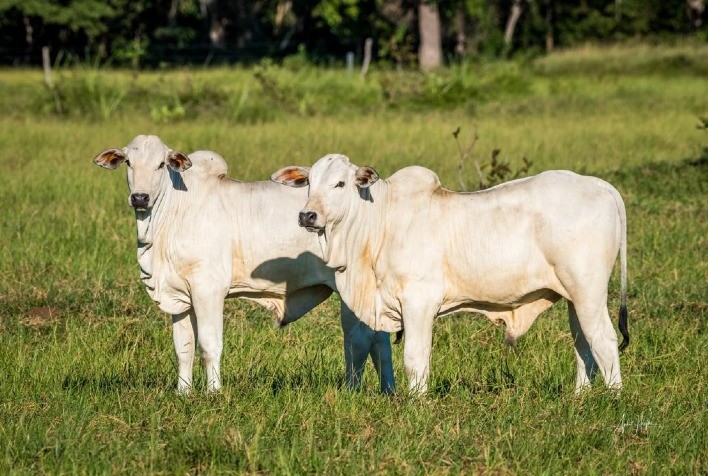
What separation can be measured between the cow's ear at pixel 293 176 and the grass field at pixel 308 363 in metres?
0.92

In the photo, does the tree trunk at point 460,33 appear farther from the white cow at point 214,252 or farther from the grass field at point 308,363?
the white cow at point 214,252

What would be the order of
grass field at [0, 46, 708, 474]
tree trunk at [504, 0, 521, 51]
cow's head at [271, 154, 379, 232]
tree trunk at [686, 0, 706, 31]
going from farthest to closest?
tree trunk at [686, 0, 706, 31] → tree trunk at [504, 0, 521, 51] → cow's head at [271, 154, 379, 232] → grass field at [0, 46, 708, 474]

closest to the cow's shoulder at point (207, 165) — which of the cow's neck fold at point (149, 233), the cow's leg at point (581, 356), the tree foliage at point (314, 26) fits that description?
the cow's neck fold at point (149, 233)

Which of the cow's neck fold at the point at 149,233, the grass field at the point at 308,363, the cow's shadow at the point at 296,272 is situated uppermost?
the cow's neck fold at the point at 149,233

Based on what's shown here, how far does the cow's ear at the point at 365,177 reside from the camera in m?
5.12

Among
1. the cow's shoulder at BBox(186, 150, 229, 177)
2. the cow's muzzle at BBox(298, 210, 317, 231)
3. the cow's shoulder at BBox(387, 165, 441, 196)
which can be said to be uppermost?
the cow's shoulder at BBox(186, 150, 229, 177)

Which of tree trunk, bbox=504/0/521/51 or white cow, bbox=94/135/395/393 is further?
tree trunk, bbox=504/0/521/51

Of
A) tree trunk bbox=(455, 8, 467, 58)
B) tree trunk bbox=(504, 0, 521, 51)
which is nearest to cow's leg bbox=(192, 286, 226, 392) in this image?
tree trunk bbox=(455, 8, 467, 58)

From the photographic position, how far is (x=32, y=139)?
46.9ft

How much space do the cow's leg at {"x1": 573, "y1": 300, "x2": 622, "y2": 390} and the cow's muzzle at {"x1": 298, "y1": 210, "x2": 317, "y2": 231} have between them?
122 centimetres

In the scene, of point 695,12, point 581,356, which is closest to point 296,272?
point 581,356

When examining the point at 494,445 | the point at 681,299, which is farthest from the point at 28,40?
the point at 494,445

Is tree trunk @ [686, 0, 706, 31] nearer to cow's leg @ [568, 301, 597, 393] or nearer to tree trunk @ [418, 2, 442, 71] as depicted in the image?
tree trunk @ [418, 2, 442, 71]

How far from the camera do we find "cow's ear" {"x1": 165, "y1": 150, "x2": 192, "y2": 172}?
5.52m
